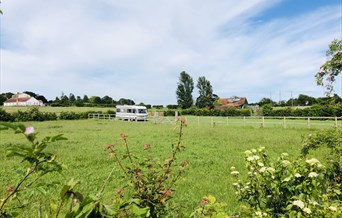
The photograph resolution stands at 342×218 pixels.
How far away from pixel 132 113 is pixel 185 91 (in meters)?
45.7

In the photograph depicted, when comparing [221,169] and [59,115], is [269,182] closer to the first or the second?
[221,169]

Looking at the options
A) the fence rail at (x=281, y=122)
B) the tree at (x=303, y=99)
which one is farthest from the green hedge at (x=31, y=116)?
the tree at (x=303, y=99)

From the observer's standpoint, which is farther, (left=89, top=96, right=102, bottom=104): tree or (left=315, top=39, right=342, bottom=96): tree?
(left=89, top=96, right=102, bottom=104): tree

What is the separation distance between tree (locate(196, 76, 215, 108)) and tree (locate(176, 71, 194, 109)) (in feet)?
11.1

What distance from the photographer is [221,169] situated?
20.4 ft

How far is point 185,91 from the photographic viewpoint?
7800 centimetres

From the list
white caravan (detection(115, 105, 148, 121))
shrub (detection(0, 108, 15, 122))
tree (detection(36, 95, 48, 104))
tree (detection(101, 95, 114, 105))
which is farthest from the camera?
tree (detection(101, 95, 114, 105))

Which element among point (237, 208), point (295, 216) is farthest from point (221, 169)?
point (295, 216)

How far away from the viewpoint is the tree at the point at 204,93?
79.2 meters

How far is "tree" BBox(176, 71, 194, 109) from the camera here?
252ft

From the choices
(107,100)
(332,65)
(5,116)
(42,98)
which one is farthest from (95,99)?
(332,65)

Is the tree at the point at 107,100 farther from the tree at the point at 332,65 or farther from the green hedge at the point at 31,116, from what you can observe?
the tree at the point at 332,65

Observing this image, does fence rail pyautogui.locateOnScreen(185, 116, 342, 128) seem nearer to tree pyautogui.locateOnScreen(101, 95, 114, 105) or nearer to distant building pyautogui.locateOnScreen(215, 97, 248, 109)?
distant building pyautogui.locateOnScreen(215, 97, 248, 109)

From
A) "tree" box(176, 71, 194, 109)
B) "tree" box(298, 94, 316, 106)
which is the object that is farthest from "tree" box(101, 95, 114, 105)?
→ "tree" box(298, 94, 316, 106)
